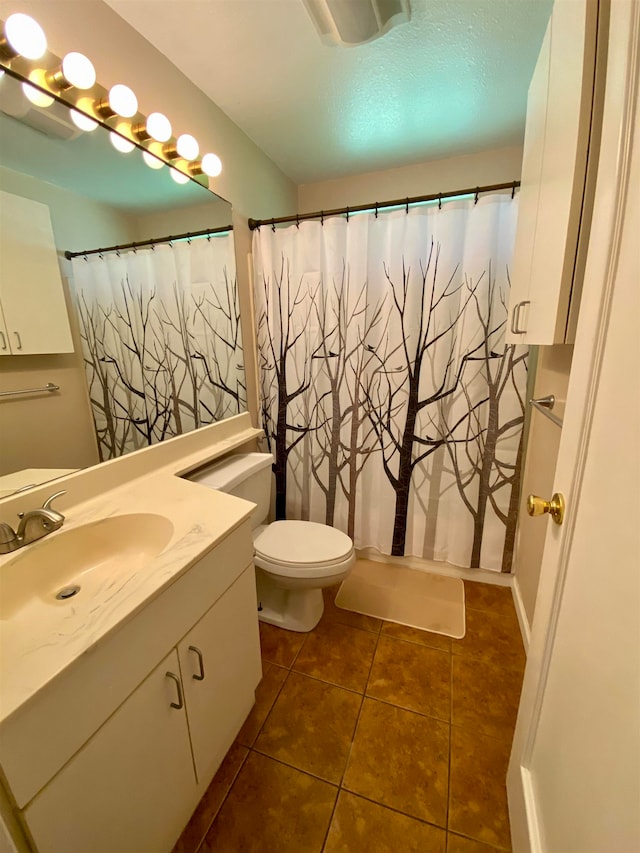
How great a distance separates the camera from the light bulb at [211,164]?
1.38 meters

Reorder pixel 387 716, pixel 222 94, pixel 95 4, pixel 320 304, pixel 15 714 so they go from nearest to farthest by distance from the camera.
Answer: pixel 15 714 → pixel 95 4 → pixel 387 716 → pixel 222 94 → pixel 320 304

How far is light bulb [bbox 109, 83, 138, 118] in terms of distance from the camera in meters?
1.03

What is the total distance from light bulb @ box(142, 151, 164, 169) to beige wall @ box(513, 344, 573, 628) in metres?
1.62

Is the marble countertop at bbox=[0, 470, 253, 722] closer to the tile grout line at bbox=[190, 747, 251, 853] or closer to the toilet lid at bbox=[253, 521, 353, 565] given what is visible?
the toilet lid at bbox=[253, 521, 353, 565]

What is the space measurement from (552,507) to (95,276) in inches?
57.0

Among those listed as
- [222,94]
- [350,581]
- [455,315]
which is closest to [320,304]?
[455,315]

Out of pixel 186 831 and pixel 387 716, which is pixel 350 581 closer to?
pixel 387 716

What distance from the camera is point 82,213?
104cm

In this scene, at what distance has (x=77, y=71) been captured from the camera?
927mm

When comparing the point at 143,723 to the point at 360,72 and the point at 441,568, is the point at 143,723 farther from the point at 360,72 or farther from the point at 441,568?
the point at 360,72

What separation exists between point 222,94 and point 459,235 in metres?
1.16

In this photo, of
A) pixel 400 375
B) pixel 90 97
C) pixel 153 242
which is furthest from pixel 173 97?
pixel 400 375

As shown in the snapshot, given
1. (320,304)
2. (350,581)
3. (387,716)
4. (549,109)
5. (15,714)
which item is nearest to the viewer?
(15,714)

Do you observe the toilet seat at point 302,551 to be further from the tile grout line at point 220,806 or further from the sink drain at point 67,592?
the sink drain at point 67,592
